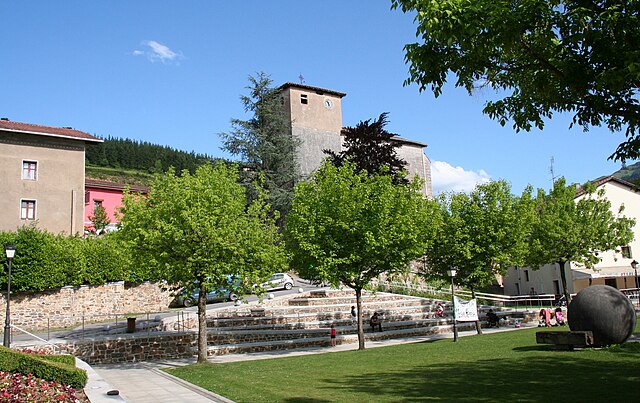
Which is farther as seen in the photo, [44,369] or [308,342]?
[308,342]

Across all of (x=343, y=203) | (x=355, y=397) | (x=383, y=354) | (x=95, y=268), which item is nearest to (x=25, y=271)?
(x=95, y=268)

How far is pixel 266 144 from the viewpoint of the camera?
42.8 meters

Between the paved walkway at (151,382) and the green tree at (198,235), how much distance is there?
7.30ft

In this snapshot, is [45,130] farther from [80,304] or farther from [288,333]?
[288,333]

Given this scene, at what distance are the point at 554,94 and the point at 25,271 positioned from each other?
A: 27.7m

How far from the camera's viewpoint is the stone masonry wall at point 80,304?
2739cm

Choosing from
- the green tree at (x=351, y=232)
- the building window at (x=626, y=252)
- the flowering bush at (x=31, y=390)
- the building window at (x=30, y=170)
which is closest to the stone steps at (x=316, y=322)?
the green tree at (x=351, y=232)

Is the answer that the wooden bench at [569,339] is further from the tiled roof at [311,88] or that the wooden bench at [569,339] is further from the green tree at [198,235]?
the tiled roof at [311,88]

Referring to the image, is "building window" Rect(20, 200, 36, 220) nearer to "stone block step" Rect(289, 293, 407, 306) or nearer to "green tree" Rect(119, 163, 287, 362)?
"stone block step" Rect(289, 293, 407, 306)

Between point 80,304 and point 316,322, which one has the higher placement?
point 80,304

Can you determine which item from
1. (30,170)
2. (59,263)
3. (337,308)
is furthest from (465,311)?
(30,170)

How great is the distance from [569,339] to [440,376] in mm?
5902

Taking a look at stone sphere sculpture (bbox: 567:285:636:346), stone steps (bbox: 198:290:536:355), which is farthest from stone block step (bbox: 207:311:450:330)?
stone sphere sculpture (bbox: 567:285:636:346)

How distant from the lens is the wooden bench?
1639 centimetres
